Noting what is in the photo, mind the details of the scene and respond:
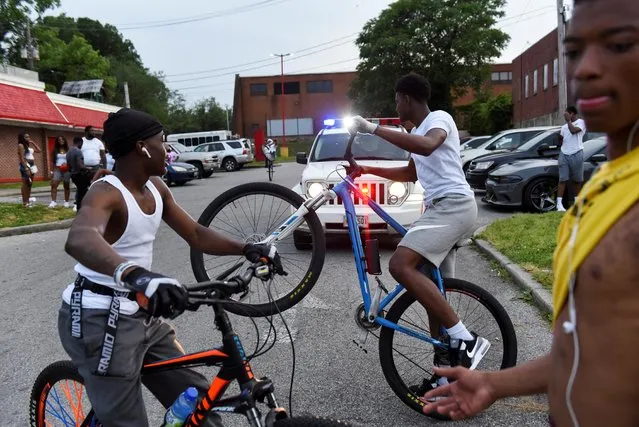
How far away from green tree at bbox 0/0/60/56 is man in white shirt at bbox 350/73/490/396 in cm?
1766

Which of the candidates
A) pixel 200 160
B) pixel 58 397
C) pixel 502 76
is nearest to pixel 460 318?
pixel 58 397

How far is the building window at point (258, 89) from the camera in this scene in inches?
2781

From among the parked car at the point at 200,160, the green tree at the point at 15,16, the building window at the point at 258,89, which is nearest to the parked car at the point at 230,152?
the parked car at the point at 200,160

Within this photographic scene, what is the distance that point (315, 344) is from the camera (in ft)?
14.6

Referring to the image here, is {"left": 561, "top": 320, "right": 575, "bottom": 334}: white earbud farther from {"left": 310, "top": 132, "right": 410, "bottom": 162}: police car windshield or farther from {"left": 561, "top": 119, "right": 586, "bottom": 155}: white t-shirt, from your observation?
{"left": 561, "top": 119, "right": 586, "bottom": 155}: white t-shirt

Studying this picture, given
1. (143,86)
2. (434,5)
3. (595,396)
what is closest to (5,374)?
(595,396)

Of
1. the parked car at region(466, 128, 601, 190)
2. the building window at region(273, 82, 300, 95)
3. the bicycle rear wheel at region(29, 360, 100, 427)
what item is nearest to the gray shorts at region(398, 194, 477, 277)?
the bicycle rear wheel at region(29, 360, 100, 427)

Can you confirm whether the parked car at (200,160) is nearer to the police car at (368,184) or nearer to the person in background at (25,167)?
the person in background at (25,167)

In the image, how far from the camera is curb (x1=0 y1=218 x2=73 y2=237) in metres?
10.5

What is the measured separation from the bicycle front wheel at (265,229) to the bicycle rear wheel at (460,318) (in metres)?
0.61

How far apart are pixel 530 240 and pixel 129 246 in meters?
6.27

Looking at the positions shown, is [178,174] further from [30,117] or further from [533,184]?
[533,184]

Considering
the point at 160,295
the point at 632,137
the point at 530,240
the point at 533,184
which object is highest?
the point at 632,137

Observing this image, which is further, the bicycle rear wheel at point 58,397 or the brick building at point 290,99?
the brick building at point 290,99
